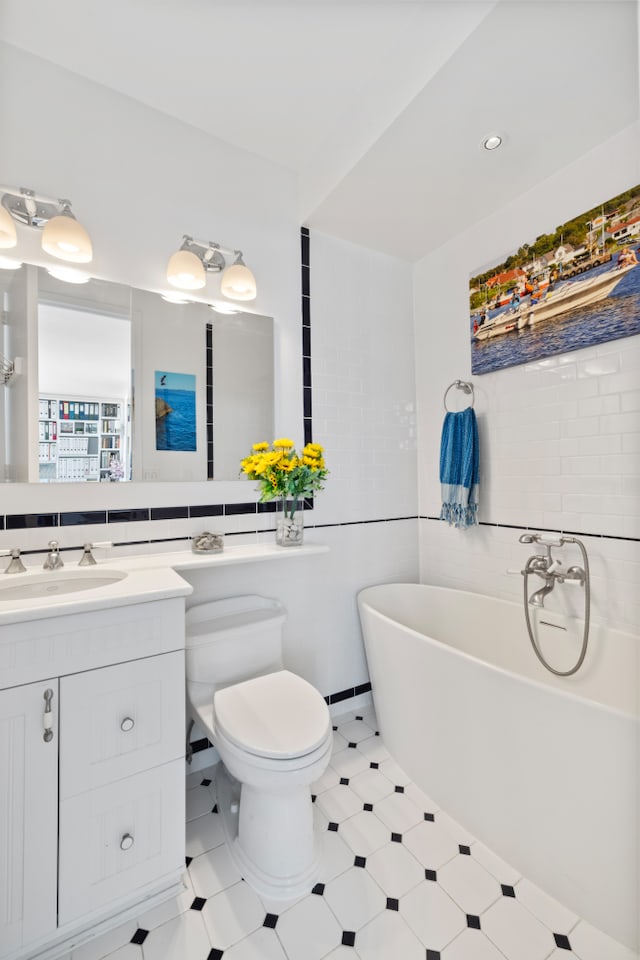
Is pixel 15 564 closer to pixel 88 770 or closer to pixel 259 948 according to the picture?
pixel 88 770

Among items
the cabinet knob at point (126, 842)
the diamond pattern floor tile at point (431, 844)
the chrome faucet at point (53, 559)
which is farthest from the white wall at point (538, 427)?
the chrome faucet at point (53, 559)

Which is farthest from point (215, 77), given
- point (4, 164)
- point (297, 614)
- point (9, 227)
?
point (297, 614)

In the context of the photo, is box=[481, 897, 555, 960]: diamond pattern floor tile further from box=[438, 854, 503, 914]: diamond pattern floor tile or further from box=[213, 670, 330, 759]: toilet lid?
box=[213, 670, 330, 759]: toilet lid

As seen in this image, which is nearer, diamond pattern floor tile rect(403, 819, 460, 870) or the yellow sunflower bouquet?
diamond pattern floor tile rect(403, 819, 460, 870)

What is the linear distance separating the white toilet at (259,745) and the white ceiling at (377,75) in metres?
2.07

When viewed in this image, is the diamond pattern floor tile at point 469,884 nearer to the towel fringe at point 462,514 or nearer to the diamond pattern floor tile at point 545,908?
the diamond pattern floor tile at point 545,908

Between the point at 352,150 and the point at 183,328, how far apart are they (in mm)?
1025

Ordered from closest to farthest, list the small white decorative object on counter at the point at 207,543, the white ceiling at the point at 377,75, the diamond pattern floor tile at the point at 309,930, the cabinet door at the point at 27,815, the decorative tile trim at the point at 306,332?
1. the cabinet door at the point at 27,815
2. the diamond pattern floor tile at the point at 309,930
3. the white ceiling at the point at 377,75
4. the small white decorative object on counter at the point at 207,543
5. the decorative tile trim at the point at 306,332

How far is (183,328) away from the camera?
5.91 ft

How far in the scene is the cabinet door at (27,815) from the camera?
106cm

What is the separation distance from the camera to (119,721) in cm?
120

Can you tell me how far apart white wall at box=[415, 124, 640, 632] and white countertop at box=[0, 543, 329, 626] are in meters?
0.95

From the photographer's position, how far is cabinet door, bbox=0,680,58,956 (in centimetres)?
106

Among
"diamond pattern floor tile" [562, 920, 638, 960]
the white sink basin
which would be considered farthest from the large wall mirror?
"diamond pattern floor tile" [562, 920, 638, 960]
